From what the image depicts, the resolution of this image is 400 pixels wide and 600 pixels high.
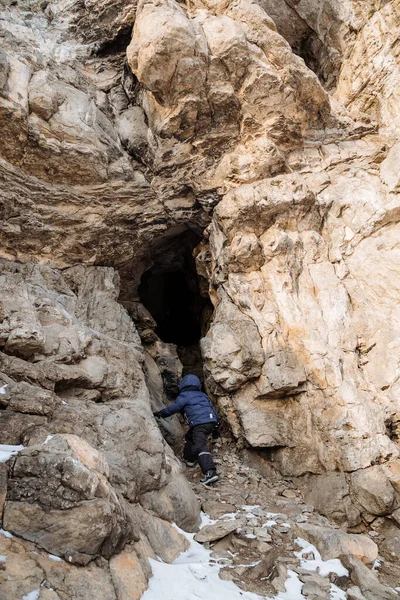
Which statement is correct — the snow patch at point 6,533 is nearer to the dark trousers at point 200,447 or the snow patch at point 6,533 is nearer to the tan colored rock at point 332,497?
the dark trousers at point 200,447

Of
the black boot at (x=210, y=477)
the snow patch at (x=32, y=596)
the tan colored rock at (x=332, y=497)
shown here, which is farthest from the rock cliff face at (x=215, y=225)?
the snow patch at (x=32, y=596)

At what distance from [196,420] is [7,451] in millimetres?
4656

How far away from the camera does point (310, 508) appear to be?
7625mm

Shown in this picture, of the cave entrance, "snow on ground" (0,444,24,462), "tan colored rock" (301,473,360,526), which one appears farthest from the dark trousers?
the cave entrance

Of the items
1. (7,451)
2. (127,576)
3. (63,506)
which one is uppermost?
(7,451)

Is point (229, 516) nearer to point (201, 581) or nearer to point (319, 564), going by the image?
point (319, 564)

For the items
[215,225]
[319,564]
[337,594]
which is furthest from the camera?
[215,225]

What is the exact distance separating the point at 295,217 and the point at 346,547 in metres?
8.02

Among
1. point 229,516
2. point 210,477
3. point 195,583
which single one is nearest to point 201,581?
point 195,583

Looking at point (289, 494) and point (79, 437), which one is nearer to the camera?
point (79, 437)

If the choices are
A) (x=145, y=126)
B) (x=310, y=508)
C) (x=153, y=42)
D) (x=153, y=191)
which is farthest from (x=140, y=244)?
(x=310, y=508)

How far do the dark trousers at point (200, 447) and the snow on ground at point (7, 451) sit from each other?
427cm

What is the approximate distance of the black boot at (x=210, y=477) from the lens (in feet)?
25.8

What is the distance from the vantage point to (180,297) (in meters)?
18.0
